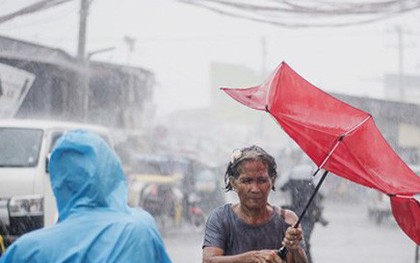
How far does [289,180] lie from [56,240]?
5791mm

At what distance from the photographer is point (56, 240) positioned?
237 cm

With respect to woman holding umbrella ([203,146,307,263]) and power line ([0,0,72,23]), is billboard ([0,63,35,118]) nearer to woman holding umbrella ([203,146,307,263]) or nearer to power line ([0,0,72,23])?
power line ([0,0,72,23])

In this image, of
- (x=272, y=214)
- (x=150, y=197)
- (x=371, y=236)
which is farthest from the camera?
(x=371, y=236)

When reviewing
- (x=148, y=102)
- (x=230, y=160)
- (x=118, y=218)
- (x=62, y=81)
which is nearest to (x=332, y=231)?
(x=62, y=81)

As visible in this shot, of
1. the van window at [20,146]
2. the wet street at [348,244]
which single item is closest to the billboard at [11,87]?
the van window at [20,146]

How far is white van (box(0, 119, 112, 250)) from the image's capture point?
299 inches

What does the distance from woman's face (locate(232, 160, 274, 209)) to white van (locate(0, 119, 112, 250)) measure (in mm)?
4131

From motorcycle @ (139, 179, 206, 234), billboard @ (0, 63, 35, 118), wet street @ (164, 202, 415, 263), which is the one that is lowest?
wet street @ (164, 202, 415, 263)

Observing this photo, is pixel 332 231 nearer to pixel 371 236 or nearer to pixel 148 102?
pixel 371 236

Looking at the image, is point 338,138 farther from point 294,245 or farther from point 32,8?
point 32,8

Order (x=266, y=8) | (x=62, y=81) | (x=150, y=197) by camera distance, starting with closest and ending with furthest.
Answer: (x=266, y=8) < (x=150, y=197) < (x=62, y=81)

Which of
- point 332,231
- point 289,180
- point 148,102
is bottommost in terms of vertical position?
point 332,231

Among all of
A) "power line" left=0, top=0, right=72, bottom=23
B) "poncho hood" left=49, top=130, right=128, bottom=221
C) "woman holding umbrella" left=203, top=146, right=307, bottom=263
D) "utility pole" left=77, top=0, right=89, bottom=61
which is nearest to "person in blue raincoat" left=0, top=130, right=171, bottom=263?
"poncho hood" left=49, top=130, right=128, bottom=221

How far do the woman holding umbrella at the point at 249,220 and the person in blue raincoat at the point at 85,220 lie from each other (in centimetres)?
98
